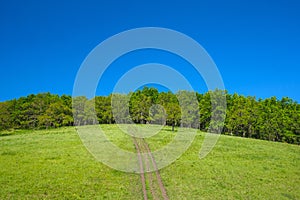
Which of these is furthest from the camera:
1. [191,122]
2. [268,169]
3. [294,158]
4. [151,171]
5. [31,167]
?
[191,122]

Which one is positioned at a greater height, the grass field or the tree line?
the tree line

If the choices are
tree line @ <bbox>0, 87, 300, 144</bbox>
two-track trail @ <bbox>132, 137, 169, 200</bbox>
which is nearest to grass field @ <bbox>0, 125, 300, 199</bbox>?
two-track trail @ <bbox>132, 137, 169, 200</bbox>

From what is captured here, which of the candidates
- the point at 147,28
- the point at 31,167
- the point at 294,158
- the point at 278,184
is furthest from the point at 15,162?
the point at 294,158

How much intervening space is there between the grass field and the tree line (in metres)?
40.8

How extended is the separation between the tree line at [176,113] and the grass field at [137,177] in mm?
40762

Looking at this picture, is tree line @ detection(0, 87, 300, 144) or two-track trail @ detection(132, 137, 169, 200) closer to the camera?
two-track trail @ detection(132, 137, 169, 200)

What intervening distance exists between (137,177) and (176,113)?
4878 centimetres

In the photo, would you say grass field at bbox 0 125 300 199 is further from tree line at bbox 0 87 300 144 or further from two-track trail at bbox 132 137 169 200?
tree line at bbox 0 87 300 144

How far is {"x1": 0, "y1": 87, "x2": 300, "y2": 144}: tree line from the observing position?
7438 cm

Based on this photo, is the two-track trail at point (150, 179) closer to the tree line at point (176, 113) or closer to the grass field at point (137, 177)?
the grass field at point (137, 177)

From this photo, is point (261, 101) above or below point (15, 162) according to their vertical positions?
above

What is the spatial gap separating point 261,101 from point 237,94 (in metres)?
10.6

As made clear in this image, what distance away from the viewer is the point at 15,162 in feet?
92.6

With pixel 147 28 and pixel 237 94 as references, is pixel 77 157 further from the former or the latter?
pixel 237 94
